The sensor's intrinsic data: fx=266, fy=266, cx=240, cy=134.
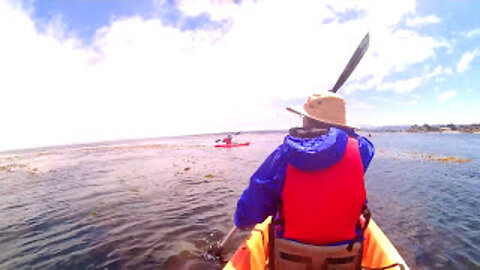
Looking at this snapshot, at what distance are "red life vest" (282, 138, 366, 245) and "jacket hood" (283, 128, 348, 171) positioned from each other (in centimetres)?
10

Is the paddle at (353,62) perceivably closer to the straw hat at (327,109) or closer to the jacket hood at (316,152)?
the straw hat at (327,109)

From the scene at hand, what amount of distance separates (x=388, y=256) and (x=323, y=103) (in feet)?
8.92

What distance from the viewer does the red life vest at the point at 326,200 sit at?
2.88 m

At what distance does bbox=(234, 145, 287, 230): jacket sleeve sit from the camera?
3016 millimetres

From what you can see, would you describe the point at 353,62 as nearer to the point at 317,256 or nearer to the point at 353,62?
the point at 353,62

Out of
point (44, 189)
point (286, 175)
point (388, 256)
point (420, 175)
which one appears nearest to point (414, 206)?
point (420, 175)

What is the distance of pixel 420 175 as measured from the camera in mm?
17844

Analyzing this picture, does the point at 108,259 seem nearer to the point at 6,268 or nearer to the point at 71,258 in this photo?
the point at 71,258

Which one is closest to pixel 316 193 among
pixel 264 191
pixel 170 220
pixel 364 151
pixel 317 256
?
pixel 264 191

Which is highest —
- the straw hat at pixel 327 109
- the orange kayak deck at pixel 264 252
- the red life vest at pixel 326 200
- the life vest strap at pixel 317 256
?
the straw hat at pixel 327 109

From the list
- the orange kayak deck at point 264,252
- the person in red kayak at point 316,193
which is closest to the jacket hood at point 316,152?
the person in red kayak at point 316,193

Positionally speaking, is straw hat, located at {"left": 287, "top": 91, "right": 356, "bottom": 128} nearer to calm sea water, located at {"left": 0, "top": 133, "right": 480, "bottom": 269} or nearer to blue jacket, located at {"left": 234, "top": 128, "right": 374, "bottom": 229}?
blue jacket, located at {"left": 234, "top": 128, "right": 374, "bottom": 229}

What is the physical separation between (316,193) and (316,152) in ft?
1.56

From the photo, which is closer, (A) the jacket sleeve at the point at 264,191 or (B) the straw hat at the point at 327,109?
(A) the jacket sleeve at the point at 264,191
